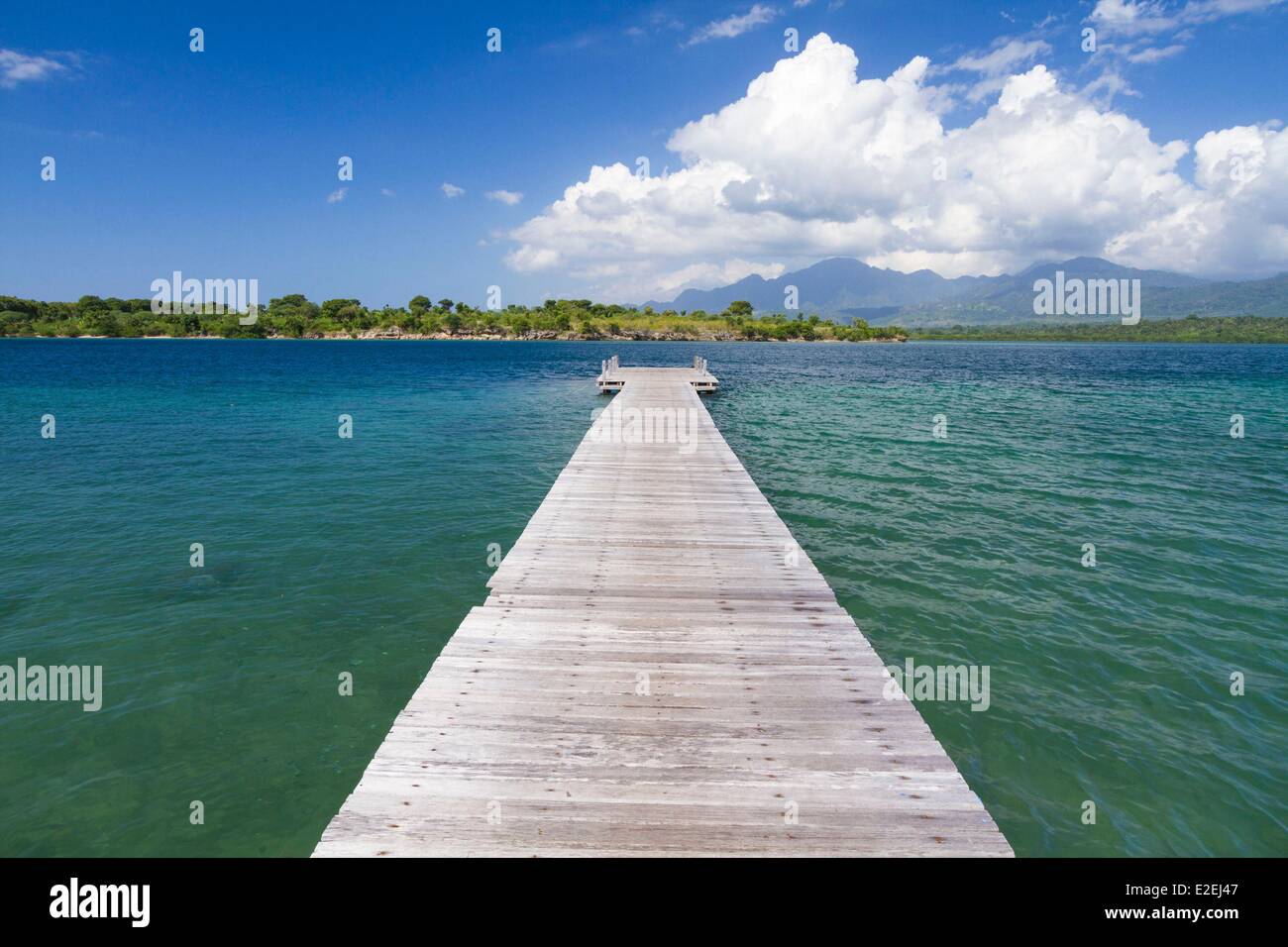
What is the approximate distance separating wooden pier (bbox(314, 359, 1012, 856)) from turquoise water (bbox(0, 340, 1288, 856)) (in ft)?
6.20

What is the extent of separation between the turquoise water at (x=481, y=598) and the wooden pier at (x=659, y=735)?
6.20 feet

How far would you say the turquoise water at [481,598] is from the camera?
20.0 ft

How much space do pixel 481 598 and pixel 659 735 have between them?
6294 millimetres

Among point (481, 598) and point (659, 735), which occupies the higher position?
point (659, 735)

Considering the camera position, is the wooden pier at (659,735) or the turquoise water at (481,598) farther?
the turquoise water at (481,598)

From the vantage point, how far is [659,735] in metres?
5.08

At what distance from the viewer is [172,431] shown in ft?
86.1

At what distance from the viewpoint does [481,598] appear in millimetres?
10578

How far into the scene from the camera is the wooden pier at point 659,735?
4027 millimetres

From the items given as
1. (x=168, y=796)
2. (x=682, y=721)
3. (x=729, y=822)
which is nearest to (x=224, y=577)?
(x=168, y=796)

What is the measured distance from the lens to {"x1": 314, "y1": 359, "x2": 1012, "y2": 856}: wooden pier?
13.2ft

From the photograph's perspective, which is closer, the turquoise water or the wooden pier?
the wooden pier

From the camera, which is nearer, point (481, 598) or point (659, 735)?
point (659, 735)
